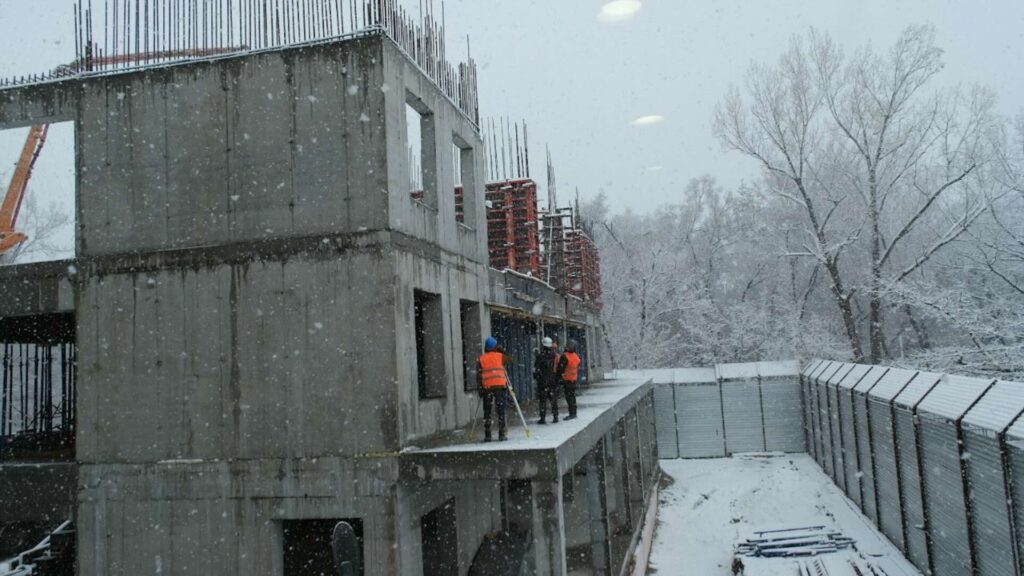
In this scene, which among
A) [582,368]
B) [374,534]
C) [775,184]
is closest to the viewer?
[374,534]

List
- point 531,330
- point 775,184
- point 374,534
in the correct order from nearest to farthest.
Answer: point 374,534 < point 531,330 < point 775,184

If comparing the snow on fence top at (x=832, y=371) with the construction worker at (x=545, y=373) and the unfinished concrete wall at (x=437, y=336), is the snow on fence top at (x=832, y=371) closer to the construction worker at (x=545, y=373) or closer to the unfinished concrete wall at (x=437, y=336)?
the construction worker at (x=545, y=373)

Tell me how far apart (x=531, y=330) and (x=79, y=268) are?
13268 mm

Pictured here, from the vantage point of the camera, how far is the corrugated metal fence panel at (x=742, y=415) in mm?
29547

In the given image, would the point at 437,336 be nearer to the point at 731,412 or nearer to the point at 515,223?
the point at 515,223

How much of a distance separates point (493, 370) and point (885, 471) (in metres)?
9.40

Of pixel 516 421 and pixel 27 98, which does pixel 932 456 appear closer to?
pixel 516 421

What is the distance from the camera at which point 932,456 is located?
11484 millimetres

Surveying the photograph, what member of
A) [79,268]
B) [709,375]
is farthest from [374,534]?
[709,375]

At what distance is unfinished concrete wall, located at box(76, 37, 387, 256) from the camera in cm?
1072

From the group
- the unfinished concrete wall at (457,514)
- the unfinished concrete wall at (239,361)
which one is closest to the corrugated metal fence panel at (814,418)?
the unfinished concrete wall at (457,514)

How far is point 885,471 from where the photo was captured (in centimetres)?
1498

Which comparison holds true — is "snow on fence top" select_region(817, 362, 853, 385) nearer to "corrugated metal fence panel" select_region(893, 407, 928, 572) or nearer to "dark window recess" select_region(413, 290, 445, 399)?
"corrugated metal fence panel" select_region(893, 407, 928, 572)

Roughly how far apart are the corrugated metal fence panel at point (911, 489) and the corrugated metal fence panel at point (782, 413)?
1608cm
